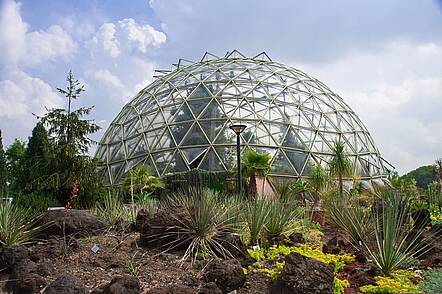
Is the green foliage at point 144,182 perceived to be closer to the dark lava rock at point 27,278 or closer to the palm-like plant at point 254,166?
the palm-like plant at point 254,166

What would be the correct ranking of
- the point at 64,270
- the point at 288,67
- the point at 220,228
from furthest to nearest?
the point at 288,67, the point at 220,228, the point at 64,270

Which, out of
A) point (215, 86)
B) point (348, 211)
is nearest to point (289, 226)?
point (348, 211)

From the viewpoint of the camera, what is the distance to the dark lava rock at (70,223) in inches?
372

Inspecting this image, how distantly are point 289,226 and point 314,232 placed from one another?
2055mm

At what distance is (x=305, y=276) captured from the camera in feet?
18.9

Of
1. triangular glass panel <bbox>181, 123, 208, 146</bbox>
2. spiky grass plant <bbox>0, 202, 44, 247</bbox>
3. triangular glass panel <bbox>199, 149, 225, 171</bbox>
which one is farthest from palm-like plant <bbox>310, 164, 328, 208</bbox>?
spiky grass plant <bbox>0, 202, 44, 247</bbox>

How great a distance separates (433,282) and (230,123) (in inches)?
895

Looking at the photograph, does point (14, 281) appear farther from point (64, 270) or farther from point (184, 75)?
point (184, 75)

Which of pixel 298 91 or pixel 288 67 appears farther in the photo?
pixel 288 67

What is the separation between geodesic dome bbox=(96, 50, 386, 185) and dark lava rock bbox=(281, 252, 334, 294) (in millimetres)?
20868

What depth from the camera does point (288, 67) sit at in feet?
127

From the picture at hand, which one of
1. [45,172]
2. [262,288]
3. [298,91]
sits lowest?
[262,288]

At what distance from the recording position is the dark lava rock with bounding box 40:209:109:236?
944 cm

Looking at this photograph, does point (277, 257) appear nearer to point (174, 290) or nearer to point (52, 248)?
point (174, 290)
